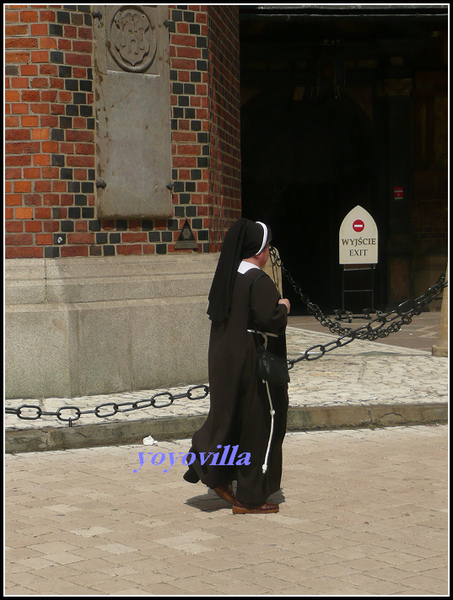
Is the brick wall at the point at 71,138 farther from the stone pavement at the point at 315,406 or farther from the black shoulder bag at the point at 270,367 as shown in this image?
the black shoulder bag at the point at 270,367

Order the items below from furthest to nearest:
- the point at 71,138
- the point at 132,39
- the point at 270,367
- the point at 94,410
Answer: the point at 132,39 < the point at 71,138 < the point at 94,410 < the point at 270,367

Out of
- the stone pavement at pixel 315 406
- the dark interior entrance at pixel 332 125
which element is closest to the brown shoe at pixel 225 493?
the stone pavement at pixel 315 406

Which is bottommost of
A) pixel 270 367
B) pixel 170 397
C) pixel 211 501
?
pixel 211 501

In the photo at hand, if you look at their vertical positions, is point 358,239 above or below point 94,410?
above

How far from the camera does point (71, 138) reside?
9.38 m

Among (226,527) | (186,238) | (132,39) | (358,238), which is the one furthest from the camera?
(358,238)

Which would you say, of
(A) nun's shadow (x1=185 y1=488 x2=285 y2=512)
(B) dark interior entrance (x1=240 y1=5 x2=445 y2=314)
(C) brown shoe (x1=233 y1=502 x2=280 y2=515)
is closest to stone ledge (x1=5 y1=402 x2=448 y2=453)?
(A) nun's shadow (x1=185 y1=488 x2=285 y2=512)

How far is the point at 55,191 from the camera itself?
931 cm

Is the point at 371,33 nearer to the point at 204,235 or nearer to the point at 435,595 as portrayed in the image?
the point at 204,235

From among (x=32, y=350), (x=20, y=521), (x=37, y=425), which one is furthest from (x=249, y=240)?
(x=32, y=350)

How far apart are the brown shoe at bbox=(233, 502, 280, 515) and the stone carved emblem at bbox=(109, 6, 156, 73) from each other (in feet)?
16.9

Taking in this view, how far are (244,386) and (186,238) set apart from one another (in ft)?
13.9

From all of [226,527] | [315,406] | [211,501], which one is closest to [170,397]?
[315,406]

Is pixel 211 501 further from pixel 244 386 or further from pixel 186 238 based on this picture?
pixel 186 238
